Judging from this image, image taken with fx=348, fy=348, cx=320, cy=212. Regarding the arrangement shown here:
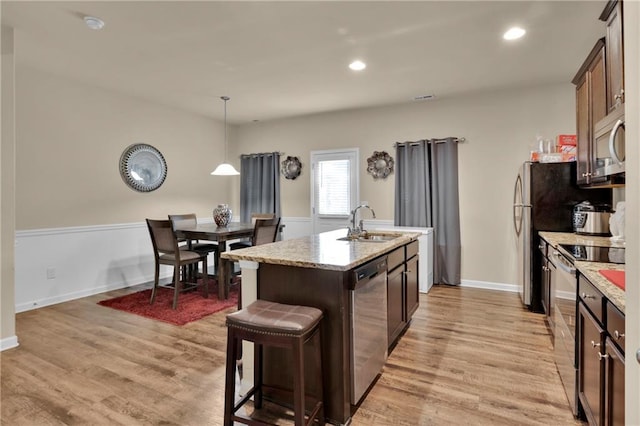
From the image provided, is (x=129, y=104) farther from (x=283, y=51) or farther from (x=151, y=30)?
(x=283, y=51)

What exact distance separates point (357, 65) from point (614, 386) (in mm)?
3283

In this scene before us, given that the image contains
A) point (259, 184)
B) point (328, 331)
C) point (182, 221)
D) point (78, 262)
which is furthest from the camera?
point (259, 184)

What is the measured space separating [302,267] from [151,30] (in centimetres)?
242

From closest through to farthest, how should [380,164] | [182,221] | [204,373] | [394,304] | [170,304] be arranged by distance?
[204,373], [394,304], [170,304], [182,221], [380,164]

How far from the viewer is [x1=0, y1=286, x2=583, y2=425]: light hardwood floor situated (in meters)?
1.98

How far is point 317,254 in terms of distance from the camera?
2.15 metres

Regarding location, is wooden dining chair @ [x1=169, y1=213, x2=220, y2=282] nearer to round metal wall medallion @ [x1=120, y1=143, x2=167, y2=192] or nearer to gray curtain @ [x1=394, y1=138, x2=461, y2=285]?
round metal wall medallion @ [x1=120, y1=143, x2=167, y2=192]

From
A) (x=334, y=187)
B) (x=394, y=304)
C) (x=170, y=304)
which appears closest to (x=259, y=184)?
(x=334, y=187)

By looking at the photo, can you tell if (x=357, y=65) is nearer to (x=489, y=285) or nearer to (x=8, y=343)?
(x=489, y=285)

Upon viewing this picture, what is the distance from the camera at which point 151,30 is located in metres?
2.89

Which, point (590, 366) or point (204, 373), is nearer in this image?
point (590, 366)

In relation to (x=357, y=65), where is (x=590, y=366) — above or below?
below

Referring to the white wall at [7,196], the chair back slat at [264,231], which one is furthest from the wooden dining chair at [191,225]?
the white wall at [7,196]

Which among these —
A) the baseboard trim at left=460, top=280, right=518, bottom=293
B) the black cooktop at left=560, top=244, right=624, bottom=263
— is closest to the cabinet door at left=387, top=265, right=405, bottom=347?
the black cooktop at left=560, top=244, right=624, bottom=263
